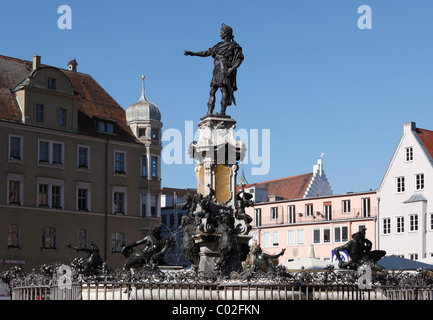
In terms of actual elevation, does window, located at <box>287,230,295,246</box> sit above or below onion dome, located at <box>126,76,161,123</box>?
Result: below

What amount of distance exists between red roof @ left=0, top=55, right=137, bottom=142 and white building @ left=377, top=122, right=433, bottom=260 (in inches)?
791

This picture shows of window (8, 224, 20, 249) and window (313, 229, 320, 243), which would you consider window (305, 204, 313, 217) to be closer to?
window (313, 229, 320, 243)

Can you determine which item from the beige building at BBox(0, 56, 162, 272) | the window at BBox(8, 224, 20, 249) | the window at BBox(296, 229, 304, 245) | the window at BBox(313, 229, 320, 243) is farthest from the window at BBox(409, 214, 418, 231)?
the window at BBox(8, 224, 20, 249)

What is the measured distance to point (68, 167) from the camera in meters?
58.8

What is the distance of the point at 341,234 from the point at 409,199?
9.28 meters

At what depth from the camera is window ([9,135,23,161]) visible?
182ft

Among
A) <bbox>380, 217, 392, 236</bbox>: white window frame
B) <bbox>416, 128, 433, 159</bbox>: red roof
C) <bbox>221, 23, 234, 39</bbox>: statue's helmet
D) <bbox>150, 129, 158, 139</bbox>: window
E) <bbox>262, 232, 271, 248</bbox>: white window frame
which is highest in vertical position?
<bbox>150, 129, 158, 139</bbox>: window

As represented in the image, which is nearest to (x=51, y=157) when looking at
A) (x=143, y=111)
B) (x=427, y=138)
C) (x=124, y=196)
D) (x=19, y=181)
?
(x=19, y=181)

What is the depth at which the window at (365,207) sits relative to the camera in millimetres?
66312

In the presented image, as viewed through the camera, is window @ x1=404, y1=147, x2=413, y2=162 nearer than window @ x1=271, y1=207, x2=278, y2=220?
Yes

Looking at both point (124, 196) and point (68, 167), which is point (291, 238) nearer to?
point (124, 196)

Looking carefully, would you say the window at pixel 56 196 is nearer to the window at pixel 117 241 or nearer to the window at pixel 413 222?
the window at pixel 117 241
